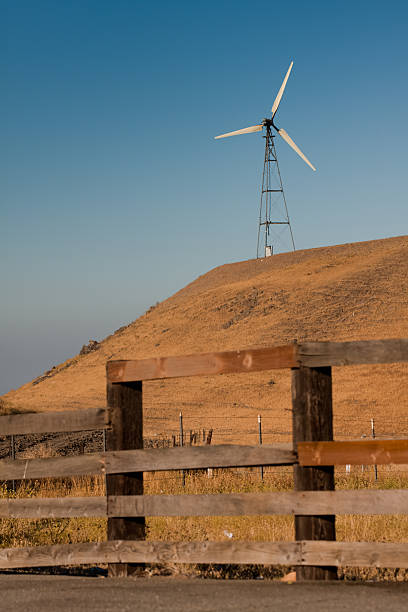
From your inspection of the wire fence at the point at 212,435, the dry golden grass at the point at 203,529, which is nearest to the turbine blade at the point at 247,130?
the wire fence at the point at 212,435

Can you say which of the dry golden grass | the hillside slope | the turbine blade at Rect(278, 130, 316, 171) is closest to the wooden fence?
the dry golden grass

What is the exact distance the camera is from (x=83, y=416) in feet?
22.2

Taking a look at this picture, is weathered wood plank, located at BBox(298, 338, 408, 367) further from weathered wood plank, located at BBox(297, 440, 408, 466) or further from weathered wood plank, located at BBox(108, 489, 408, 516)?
weathered wood plank, located at BBox(108, 489, 408, 516)

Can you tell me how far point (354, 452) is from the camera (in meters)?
5.79

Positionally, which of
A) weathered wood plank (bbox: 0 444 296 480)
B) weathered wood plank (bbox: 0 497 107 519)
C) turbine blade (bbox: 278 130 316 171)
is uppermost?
turbine blade (bbox: 278 130 316 171)

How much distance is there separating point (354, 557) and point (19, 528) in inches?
197

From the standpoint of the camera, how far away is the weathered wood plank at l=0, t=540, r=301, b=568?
5914 millimetres

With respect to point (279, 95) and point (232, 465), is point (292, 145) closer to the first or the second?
point (279, 95)

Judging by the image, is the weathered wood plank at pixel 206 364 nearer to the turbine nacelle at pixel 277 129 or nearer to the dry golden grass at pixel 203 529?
the dry golden grass at pixel 203 529

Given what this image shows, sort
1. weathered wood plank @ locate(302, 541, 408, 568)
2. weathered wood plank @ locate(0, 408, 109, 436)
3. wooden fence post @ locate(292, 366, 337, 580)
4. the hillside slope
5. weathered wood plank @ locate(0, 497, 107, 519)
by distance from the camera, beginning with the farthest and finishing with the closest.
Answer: the hillside slope → weathered wood plank @ locate(0, 408, 109, 436) → weathered wood plank @ locate(0, 497, 107, 519) → wooden fence post @ locate(292, 366, 337, 580) → weathered wood plank @ locate(302, 541, 408, 568)

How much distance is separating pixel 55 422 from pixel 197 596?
2.18 meters

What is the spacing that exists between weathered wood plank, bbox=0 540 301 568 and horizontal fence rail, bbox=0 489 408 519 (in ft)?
0.81

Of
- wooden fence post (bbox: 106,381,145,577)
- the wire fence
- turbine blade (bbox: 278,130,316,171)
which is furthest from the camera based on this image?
turbine blade (bbox: 278,130,316,171)

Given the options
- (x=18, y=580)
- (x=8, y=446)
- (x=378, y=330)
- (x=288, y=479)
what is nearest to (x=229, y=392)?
(x=378, y=330)
